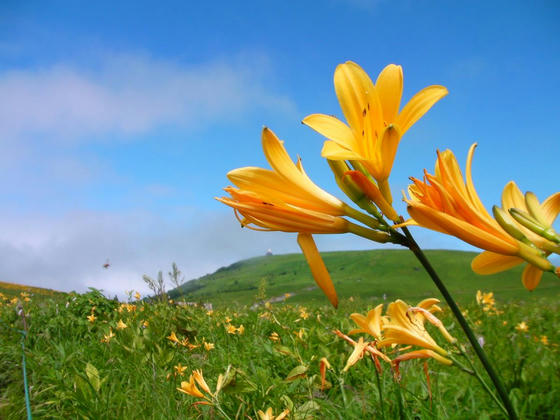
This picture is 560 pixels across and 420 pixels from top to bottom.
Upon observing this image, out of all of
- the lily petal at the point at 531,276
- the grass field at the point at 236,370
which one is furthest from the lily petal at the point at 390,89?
the grass field at the point at 236,370

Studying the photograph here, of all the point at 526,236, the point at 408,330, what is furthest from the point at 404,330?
the point at 526,236

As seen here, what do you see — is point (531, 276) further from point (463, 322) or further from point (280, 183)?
point (280, 183)

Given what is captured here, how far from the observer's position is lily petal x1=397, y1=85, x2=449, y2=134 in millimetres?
705

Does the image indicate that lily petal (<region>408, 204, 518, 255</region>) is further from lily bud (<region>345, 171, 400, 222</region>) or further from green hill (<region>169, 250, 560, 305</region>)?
green hill (<region>169, 250, 560, 305</region>)

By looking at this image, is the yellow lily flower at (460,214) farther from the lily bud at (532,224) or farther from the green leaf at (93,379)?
the green leaf at (93,379)

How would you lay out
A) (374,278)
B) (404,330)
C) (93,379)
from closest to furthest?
(404,330), (93,379), (374,278)

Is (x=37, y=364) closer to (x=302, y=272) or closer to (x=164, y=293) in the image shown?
(x=164, y=293)

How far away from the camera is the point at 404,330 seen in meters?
0.85

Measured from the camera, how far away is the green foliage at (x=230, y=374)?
1852mm

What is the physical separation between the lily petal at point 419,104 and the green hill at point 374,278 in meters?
19.8

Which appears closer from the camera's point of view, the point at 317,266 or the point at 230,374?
the point at 317,266

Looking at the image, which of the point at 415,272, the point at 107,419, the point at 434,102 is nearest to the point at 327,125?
the point at 434,102

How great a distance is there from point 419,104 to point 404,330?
48 cm

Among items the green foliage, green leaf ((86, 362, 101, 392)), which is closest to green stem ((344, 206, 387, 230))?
the green foliage
